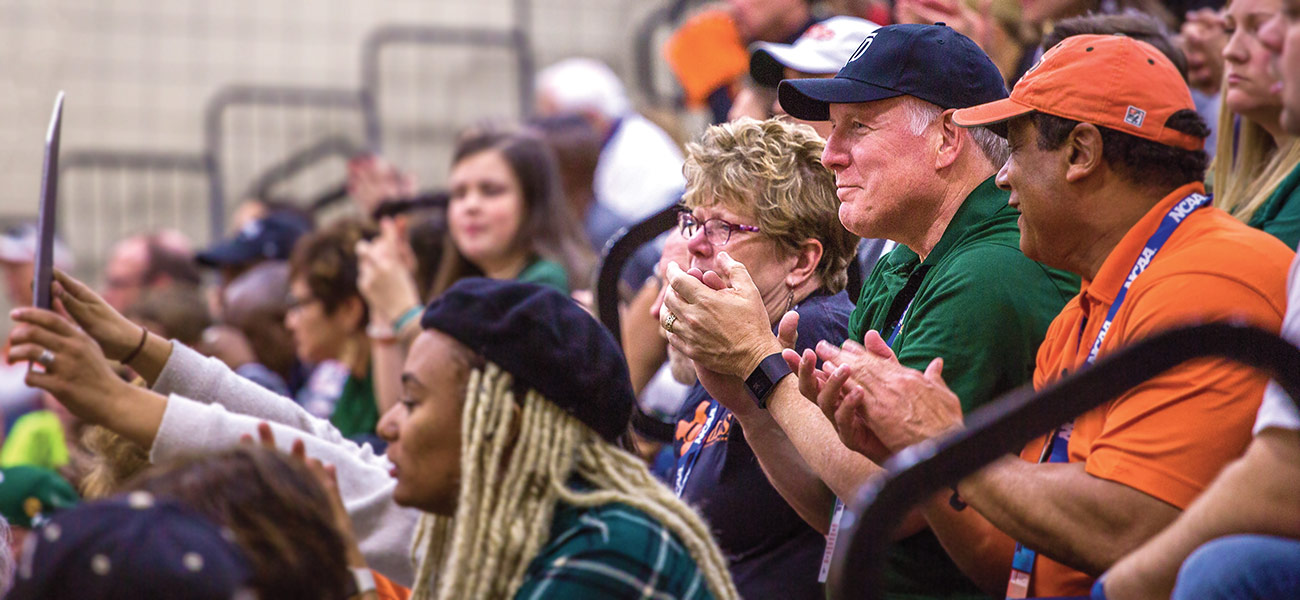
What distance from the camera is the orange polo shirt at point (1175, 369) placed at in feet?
6.99

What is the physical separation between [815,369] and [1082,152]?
24.5 inches

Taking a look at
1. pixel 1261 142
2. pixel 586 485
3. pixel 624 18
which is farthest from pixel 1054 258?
pixel 624 18

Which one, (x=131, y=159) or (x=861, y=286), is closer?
(x=861, y=286)

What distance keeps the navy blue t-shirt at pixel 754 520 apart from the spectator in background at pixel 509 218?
2.10m

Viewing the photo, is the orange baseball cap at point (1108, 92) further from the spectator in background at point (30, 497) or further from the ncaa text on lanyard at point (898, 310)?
the spectator in background at point (30, 497)

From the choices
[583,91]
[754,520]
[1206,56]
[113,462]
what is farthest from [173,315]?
[1206,56]

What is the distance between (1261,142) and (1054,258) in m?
1.25

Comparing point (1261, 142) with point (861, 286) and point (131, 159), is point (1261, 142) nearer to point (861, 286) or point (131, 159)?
point (861, 286)

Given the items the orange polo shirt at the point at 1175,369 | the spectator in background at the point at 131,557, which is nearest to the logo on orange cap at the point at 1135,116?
the orange polo shirt at the point at 1175,369

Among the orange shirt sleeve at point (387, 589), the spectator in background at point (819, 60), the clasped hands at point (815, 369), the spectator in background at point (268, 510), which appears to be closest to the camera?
the spectator in background at point (268, 510)

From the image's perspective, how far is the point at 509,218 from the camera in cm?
511

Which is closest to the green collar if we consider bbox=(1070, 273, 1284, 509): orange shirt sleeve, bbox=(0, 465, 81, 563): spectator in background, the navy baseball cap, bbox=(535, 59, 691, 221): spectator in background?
bbox=(1070, 273, 1284, 509): orange shirt sleeve

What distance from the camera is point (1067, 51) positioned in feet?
8.44

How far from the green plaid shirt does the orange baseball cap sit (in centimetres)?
96
